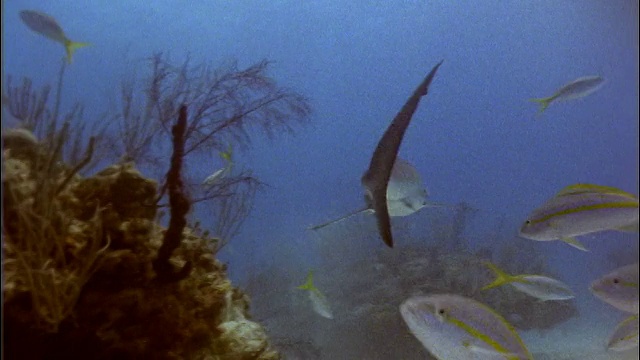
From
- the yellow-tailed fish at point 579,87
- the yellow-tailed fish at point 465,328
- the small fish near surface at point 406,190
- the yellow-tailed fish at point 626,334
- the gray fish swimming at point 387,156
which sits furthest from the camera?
the yellow-tailed fish at point 579,87

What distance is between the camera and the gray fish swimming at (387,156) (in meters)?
1.60

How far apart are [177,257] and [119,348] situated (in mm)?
659

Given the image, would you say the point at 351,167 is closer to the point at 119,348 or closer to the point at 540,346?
the point at 540,346

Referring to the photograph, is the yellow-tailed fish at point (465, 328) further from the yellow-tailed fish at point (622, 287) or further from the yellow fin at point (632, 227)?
the yellow fin at point (632, 227)

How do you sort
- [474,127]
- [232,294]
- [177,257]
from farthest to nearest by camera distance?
[474,127] → [232,294] → [177,257]

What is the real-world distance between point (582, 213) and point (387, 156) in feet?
4.52

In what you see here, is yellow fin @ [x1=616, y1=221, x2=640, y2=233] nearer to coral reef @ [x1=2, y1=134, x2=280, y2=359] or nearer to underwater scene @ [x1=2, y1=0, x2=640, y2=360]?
underwater scene @ [x1=2, y1=0, x2=640, y2=360]

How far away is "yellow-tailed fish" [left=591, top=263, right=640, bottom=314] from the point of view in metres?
2.23

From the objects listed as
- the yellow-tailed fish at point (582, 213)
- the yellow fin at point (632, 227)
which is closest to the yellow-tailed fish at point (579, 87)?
the yellow-tailed fish at point (582, 213)

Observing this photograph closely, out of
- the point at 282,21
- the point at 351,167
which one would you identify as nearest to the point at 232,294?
the point at 282,21

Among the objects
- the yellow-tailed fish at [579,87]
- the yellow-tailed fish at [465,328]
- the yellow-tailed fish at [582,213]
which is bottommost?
the yellow-tailed fish at [465,328]

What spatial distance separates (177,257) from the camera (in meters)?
2.99

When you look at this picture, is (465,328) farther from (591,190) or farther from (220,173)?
(220,173)

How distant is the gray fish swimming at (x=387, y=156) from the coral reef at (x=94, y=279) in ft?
4.67
